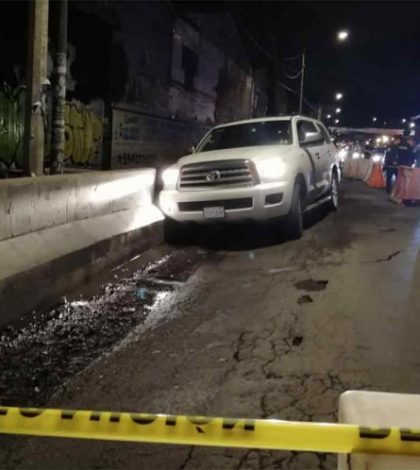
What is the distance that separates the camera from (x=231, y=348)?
4.60m

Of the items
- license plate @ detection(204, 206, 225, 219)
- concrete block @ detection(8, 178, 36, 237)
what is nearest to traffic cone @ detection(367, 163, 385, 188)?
license plate @ detection(204, 206, 225, 219)

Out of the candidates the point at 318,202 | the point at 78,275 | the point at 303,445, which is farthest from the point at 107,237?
the point at 303,445

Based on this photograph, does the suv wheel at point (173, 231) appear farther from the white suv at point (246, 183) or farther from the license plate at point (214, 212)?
the license plate at point (214, 212)

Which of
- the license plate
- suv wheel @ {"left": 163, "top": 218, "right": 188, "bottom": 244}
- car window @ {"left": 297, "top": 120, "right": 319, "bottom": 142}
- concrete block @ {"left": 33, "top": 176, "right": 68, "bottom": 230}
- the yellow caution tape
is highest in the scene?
car window @ {"left": 297, "top": 120, "right": 319, "bottom": 142}

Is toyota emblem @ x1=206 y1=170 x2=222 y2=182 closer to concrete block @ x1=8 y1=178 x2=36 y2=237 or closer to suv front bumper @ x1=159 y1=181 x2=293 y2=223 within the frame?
suv front bumper @ x1=159 y1=181 x2=293 y2=223

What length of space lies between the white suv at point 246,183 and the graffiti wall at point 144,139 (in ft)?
17.5

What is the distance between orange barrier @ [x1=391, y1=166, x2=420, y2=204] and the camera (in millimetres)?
14219

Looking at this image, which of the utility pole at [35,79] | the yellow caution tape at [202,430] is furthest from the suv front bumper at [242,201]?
the yellow caution tape at [202,430]

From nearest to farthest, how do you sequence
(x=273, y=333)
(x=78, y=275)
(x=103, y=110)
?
(x=273, y=333)
(x=78, y=275)
(x=103, y=110)

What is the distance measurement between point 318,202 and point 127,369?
7.37m

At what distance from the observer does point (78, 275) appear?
634 centimetres

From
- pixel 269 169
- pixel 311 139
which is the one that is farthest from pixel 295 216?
pixel 311 139

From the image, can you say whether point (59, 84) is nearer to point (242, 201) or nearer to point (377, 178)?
point (242, 201)

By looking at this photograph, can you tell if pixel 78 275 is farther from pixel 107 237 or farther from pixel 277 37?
pixel 277 37
